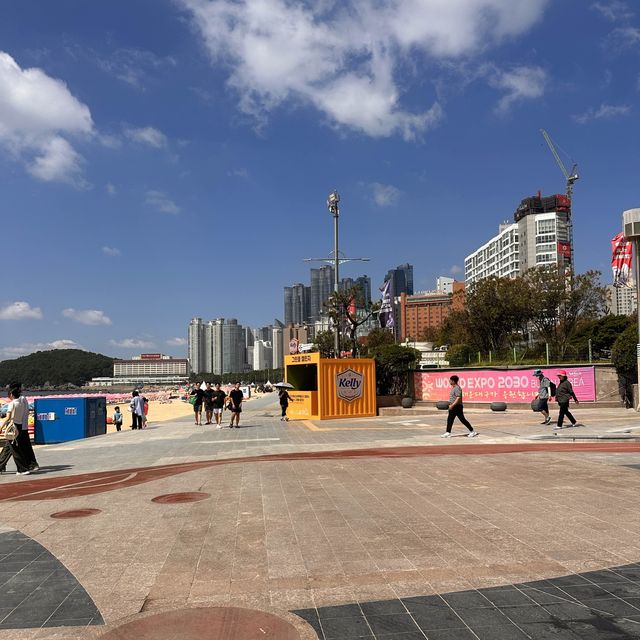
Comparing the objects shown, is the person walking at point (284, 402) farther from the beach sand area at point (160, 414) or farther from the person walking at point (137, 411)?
the beach sand area at point (160, 414)

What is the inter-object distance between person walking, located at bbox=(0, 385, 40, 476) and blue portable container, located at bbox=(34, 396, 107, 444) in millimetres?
11891

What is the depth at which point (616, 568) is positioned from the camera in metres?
4.79

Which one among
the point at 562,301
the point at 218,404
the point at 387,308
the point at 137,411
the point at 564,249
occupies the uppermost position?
the point at 564,249

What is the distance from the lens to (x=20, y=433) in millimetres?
11047

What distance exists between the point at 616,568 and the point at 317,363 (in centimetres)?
1986

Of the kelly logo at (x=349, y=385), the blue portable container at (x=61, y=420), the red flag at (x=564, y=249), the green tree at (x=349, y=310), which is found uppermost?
the red flag at (x=564, y=249)

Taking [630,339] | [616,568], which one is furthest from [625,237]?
[616,568]

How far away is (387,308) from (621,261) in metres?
12.4

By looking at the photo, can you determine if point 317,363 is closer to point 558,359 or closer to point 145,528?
point 558,359

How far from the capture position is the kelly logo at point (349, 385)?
2506 cm

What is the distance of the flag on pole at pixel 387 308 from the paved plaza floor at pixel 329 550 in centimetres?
2237

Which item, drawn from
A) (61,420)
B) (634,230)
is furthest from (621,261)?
(61,420)

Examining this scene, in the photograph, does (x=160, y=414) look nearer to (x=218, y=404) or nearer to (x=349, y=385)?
(x=349, y=385)

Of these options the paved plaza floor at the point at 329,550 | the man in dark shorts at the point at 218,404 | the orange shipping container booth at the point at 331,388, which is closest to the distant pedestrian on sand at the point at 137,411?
the man in dark shorts at the point at 218,404
